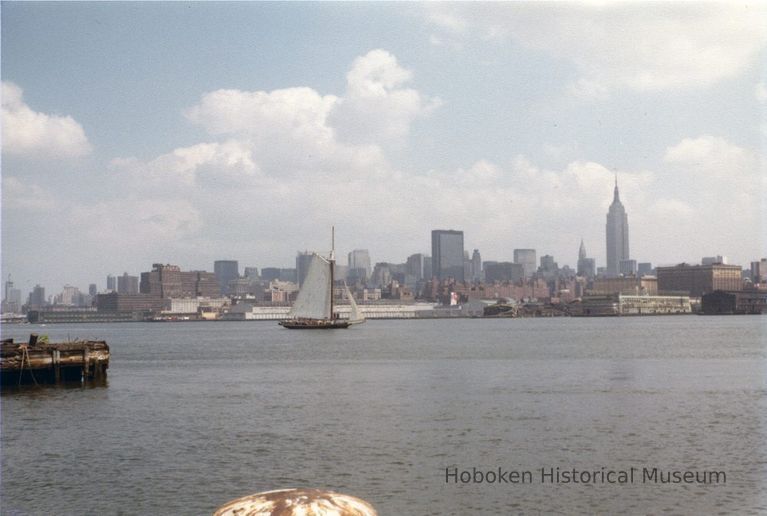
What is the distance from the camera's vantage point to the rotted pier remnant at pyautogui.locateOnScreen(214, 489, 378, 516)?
5520 millimetres

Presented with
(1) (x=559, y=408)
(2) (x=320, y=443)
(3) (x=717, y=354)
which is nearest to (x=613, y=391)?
(1) (x=559, y=408)

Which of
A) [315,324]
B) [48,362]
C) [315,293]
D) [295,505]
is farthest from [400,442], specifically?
[315,324]

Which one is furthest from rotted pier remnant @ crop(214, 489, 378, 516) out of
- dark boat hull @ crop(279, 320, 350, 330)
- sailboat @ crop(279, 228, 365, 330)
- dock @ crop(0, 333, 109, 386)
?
dark boat hull @ crop(279, 320, 350, 330)

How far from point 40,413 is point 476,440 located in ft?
75.3

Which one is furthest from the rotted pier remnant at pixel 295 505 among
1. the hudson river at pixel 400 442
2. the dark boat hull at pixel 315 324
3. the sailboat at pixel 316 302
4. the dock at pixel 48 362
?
the dark boat hull at pixel 315 324

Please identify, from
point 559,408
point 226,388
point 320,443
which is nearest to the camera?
point 320,443

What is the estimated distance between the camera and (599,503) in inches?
832

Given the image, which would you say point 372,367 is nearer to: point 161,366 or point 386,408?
point 161,366

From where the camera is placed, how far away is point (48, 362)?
5528 cm

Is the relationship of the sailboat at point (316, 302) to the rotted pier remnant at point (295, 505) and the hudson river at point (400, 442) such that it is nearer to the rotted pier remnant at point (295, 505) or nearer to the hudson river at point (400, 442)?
the hudson river at point (400, 442)

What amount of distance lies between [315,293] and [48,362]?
10440 cm

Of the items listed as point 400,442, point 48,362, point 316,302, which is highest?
point 316,302

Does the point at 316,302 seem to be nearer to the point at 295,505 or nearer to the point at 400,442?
the point at 400,442

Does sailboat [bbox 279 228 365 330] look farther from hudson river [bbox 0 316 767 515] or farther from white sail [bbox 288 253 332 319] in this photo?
hudson river [bbox 0 316 767 515]
